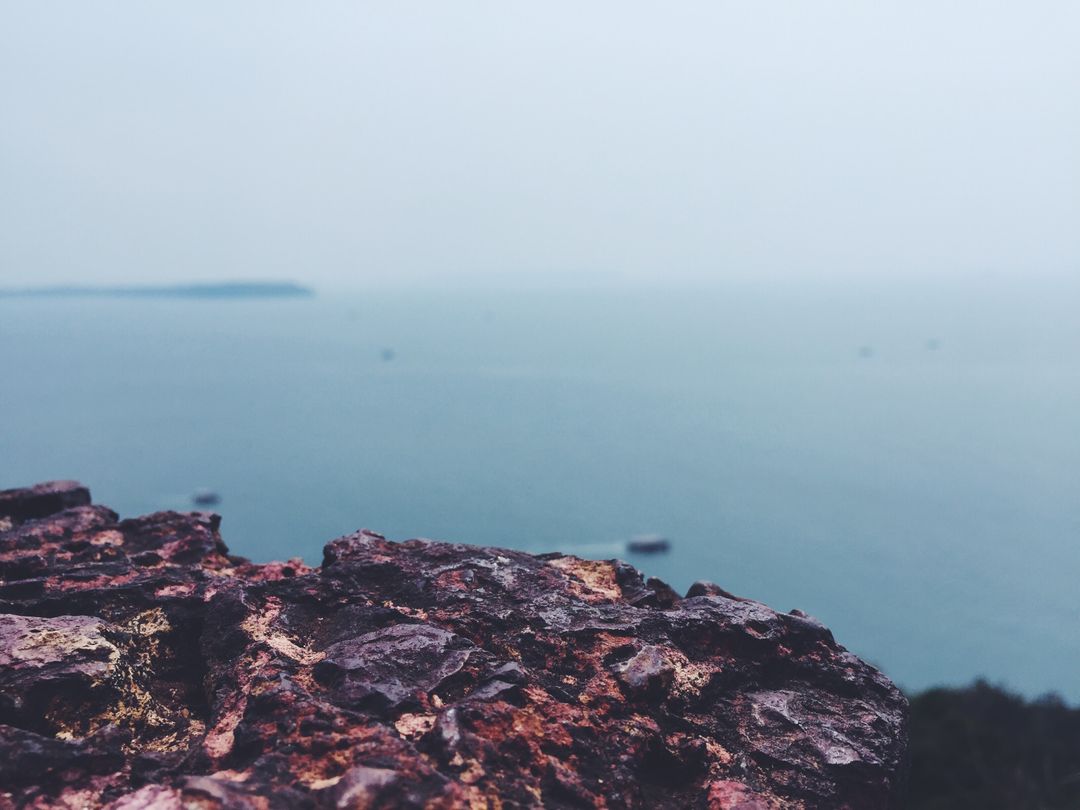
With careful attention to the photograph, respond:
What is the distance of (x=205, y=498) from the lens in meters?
101

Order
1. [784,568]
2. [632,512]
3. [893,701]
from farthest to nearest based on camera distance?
[632,512]
[784,568]
[893,701]

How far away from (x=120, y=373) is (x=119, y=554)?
671 feet

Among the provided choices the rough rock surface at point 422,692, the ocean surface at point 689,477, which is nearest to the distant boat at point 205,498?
the ocean surface at point 689,477

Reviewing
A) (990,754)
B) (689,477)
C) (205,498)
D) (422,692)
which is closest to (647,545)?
(689,477)

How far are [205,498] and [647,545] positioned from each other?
56013 mm

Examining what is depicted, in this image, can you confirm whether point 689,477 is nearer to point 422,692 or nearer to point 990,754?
point 990,754

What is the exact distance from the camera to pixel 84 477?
371 ft

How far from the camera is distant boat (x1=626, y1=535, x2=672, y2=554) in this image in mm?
95188

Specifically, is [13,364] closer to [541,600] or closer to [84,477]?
[84,477]

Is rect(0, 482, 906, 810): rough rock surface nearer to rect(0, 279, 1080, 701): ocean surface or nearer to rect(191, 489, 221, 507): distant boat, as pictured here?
rect(0, 279, 1080, 701): ocean surface

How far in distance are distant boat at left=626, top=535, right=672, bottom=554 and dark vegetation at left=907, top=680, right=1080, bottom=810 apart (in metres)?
63.7

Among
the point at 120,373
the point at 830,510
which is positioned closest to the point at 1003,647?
the point at 830,510

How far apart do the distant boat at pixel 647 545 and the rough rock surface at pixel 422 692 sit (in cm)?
9142

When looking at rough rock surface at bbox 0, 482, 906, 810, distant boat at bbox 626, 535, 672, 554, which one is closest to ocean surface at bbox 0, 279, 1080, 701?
distant boat at bbox 626, 535, 672, 554
